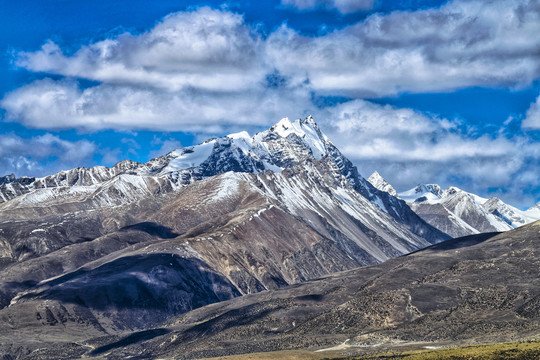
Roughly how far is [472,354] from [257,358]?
49569 mm

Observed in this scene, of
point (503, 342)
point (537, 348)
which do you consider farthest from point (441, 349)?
point (537, 348)

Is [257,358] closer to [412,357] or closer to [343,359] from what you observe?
[343,359]

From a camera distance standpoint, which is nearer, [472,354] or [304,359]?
[472,354]

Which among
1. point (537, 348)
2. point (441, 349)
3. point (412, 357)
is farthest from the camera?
point (441, 349)

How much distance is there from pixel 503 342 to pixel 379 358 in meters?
29.7

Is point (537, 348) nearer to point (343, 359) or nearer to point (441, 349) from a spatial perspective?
point (441, 349)

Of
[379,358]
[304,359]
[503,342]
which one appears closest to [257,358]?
[304,359]

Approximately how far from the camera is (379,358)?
187m

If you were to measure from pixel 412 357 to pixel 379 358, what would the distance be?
9.25m

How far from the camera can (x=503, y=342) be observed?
637 feet

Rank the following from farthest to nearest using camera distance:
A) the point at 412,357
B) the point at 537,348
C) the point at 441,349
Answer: the point at 441,349
the point at 412,357
the point at 537,348

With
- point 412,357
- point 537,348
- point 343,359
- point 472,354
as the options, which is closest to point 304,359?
point 343,359

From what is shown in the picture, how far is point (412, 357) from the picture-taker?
180m

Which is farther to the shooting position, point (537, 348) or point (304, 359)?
point (304, 359)
